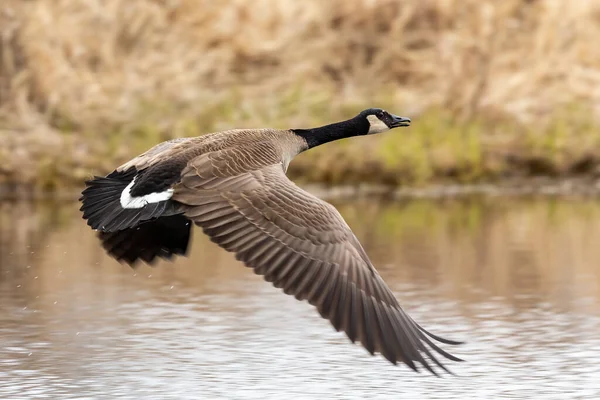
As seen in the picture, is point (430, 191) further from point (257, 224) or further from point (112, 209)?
point (257, 224)

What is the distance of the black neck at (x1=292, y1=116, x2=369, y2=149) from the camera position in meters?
9.98

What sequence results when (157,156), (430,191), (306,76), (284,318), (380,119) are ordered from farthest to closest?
(306,76)
(430,191)
(284,318)
(380,119)
(157,156)

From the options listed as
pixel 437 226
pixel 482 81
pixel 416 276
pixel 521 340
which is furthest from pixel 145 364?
pixel 482 81

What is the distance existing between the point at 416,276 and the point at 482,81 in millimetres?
8542

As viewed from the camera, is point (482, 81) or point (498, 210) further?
point (482, 81)

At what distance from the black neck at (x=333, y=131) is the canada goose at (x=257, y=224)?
0.56 m

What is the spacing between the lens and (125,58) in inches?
823

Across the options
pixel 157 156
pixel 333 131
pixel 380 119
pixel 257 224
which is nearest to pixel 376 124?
pixel 380 119

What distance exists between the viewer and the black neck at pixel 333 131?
393 inches

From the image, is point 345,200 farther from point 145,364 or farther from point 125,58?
point 145,364

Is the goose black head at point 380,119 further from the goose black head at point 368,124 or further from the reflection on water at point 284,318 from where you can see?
the reflection on water at point 284,318

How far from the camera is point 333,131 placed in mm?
10367

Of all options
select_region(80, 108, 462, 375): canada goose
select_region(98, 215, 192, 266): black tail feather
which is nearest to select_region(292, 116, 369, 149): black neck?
select_region(80, 108, 462, 375): canada goose

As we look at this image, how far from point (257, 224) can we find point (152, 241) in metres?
1.39
